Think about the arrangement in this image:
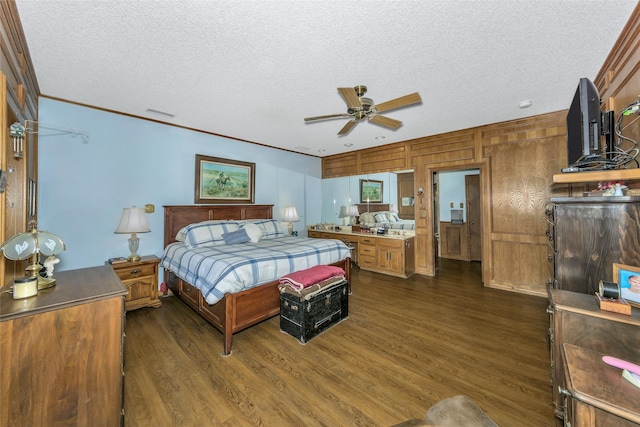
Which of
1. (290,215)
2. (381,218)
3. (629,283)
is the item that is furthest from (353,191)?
(629,283)

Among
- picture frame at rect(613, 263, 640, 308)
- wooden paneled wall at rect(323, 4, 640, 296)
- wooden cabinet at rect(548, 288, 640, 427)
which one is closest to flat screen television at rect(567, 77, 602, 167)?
picture frame at rect(613, 263, 640, 308)

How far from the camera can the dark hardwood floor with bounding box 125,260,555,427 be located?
5.46ft

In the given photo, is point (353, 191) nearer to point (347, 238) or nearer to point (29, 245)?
point (347, 238)

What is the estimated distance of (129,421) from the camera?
5.21 ft

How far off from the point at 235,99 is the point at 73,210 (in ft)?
8.25

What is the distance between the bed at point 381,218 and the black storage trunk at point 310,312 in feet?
9.23

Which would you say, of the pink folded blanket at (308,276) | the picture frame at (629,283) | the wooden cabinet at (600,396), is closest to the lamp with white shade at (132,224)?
the pink folded blanket at (308,276)

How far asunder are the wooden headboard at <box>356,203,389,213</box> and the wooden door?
2.17 metres

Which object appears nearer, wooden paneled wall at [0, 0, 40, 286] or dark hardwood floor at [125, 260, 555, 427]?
wooden paneled wall at [0, 0, 40, 286]

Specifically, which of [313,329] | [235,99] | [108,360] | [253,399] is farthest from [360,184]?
[108,360]

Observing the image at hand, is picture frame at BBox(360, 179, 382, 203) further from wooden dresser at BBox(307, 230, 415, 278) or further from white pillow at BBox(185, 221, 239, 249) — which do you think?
white pillow at BBox(185, 221, 239, 249)

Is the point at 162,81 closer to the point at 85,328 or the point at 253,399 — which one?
the point at 85,328

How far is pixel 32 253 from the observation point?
4.34 feet

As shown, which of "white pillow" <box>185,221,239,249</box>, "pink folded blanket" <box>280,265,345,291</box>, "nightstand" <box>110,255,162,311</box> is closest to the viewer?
"pink folded blanket" <box>280,265,345,291</box>
